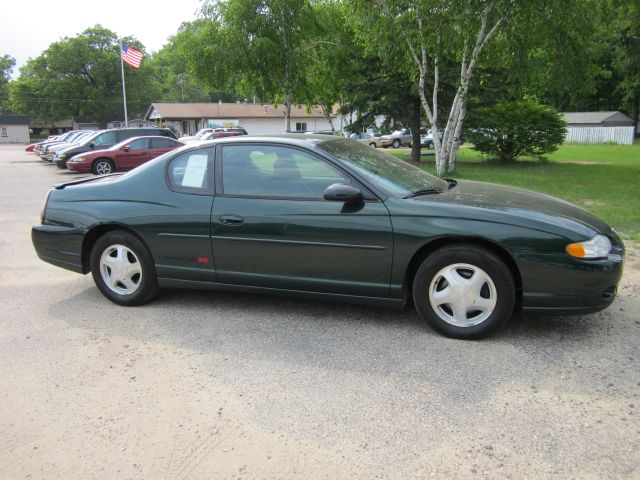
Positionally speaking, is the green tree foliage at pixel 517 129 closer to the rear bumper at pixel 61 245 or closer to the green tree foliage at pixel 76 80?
the rear bumper at pixel 61 245

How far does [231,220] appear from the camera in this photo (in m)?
4.53

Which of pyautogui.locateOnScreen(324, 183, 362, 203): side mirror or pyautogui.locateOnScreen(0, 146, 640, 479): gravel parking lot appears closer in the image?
pyautogui.locateOnScreen(0, 146, 640, 479): gravel parking lot

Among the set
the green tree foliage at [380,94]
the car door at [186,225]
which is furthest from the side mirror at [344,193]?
the green tree foliage at [380,94]

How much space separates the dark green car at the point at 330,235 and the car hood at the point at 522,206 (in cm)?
2

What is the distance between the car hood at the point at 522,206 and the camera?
12.9 ft

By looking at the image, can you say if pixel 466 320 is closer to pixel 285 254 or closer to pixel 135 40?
pixel 285 254

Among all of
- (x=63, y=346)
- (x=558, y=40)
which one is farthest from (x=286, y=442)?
(x=558, y=40)

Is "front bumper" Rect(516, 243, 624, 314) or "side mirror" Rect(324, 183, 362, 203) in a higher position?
"side mirror" Rect(324, 183, 362, 203)

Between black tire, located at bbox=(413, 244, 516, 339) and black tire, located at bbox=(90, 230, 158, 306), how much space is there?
239 cm

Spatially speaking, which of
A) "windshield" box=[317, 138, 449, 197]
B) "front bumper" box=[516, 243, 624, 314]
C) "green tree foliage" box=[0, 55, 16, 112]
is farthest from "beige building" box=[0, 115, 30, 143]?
"front bumper" box=[516, 243, 624, 314]

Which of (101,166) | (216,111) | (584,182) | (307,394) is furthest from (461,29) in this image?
(216,111)

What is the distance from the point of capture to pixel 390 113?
21.7 meters

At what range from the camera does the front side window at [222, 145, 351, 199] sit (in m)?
4.41

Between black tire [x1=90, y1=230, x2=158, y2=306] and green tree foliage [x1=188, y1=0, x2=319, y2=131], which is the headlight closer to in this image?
black tire [x1=90, y1=230, x2=158, y2=306]
